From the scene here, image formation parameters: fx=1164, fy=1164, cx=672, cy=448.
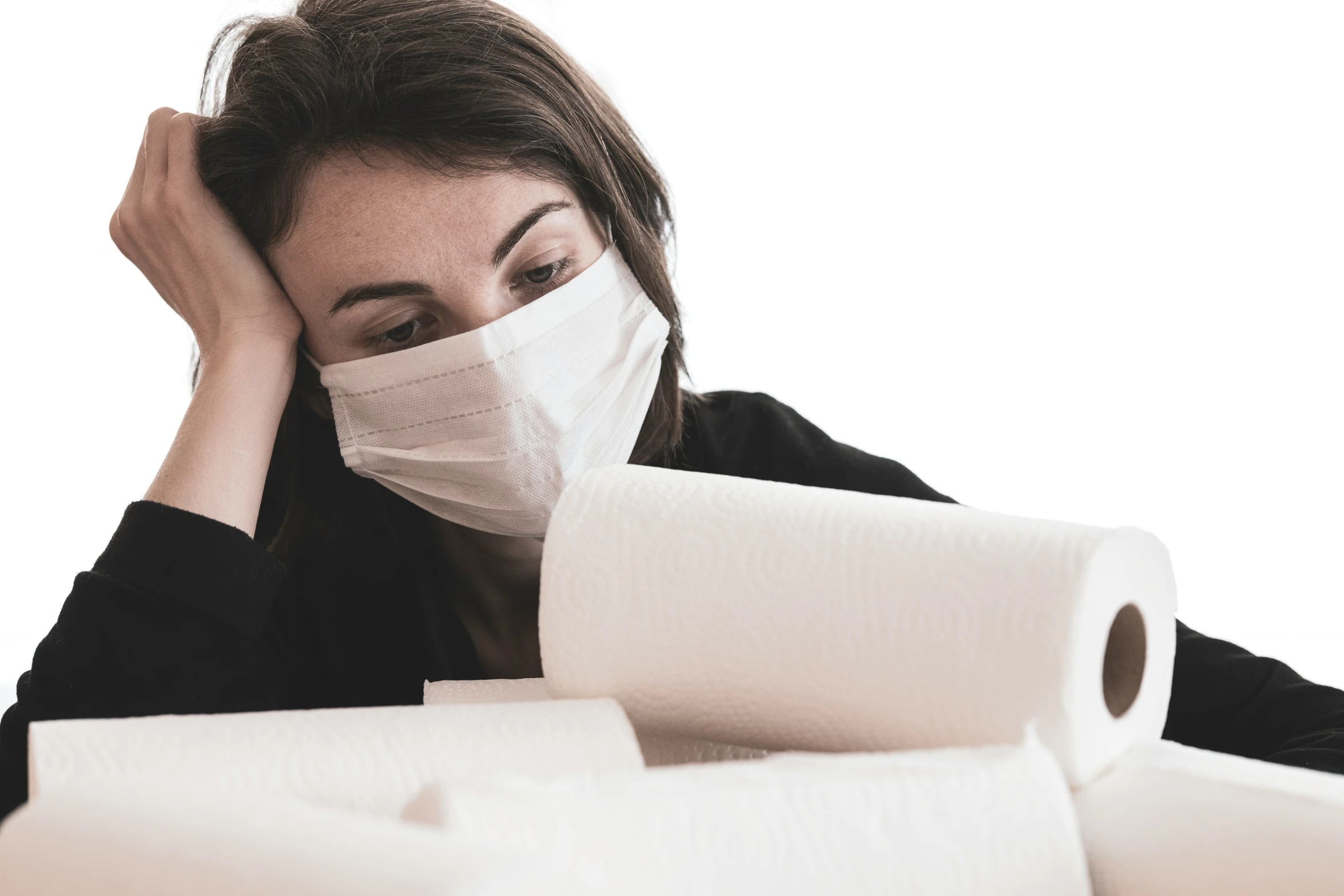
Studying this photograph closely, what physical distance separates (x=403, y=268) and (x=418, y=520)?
29 cm

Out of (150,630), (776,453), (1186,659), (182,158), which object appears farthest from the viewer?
(776,453)

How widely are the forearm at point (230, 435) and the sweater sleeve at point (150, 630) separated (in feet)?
0.10

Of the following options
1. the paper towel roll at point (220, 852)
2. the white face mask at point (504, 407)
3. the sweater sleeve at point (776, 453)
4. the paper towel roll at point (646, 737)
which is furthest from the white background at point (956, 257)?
the paper towel roll at point (220, 852)

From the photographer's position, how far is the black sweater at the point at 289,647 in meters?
0.65

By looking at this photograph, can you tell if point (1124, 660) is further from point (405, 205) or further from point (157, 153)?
point (157, 153)

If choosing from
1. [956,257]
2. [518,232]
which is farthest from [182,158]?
[956,257]

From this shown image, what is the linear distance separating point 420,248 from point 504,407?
4.4 inches

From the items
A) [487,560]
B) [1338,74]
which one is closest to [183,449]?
[487,560]

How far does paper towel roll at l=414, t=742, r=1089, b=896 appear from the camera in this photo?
0.32 metres

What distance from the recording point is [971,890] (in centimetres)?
37

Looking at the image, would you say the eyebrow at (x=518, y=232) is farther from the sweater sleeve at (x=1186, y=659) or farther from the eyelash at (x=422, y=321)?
the sweater sleeve at (x=1186, y=659)

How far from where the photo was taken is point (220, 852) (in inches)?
11.2

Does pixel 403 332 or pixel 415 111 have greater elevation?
pixel 415 111

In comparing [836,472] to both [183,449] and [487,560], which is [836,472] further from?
[183,449]
